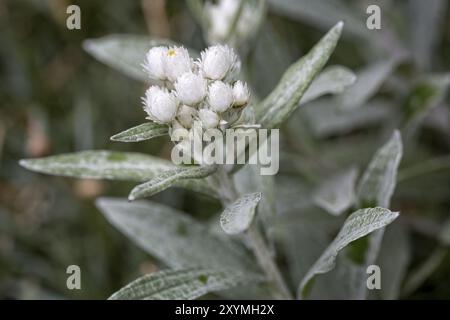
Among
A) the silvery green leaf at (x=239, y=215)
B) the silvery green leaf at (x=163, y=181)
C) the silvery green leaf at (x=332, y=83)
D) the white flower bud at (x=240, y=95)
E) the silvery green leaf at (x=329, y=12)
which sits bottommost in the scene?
the silvery green leaf at (x=239, y=215)

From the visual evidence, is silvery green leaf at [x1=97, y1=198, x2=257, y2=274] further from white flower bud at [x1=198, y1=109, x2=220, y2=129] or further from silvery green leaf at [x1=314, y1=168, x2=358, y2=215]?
white flower bud at [x1=198, y1=109, x2=220, y2=129]

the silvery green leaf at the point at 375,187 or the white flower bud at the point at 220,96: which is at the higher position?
the white flower bud at the point at 220,96

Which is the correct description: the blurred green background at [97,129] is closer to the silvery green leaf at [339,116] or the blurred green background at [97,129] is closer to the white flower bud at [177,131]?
the silvery green leaf at [339,116]

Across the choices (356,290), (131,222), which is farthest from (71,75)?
(356,290)

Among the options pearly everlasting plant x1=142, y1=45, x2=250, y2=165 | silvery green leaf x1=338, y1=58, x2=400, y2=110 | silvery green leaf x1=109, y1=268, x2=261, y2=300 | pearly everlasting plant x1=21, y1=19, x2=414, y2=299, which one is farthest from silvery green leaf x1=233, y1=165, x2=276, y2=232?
silvery green leaf x1=338, y1=58, x2=400, y2=110

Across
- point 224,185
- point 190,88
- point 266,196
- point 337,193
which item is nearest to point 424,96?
point 337,193

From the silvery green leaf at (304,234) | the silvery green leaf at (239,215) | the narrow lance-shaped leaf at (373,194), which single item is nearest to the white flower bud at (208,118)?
the silvery green leaf at (239,215)
